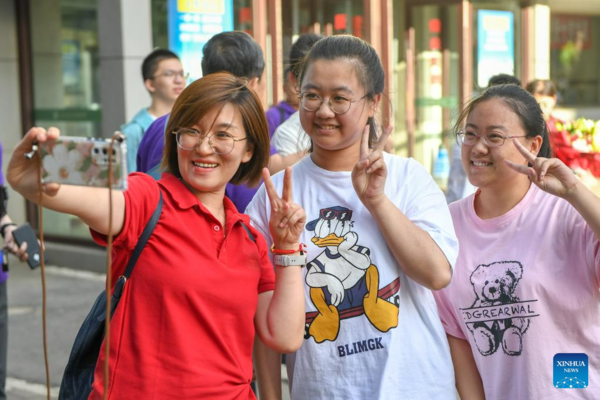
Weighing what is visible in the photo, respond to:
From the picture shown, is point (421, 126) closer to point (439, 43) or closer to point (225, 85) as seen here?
point (439, 43)

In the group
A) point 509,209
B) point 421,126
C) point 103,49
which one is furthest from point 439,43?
point 509,209

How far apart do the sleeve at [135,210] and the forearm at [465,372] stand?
1209 millimetres

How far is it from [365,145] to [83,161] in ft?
3.03

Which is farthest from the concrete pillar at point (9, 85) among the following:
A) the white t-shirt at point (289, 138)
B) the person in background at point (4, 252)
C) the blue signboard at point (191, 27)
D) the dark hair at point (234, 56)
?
the dark hair at point (234, 56)

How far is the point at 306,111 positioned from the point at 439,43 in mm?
9088

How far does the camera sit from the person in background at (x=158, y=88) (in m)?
5.14

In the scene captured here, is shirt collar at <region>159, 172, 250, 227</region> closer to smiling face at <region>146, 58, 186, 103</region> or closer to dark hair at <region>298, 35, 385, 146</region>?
dark hair at <region>298, 35, 385, 146</region>

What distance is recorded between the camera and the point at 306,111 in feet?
8.50

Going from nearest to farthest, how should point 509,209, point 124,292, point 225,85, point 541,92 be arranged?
1. point 124,292
2. point 225,85
3. point 509,209
4. point 541,92

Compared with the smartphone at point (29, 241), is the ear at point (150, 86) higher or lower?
higher

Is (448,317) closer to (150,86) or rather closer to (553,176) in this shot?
(553,176)

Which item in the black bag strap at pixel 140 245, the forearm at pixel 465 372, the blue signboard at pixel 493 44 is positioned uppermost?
the blue signboard at pixel 493 44

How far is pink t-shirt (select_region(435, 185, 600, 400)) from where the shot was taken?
2691 mm

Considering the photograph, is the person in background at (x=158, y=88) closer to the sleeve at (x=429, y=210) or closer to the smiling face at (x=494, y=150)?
the smiling face at (x=494, y=150)
